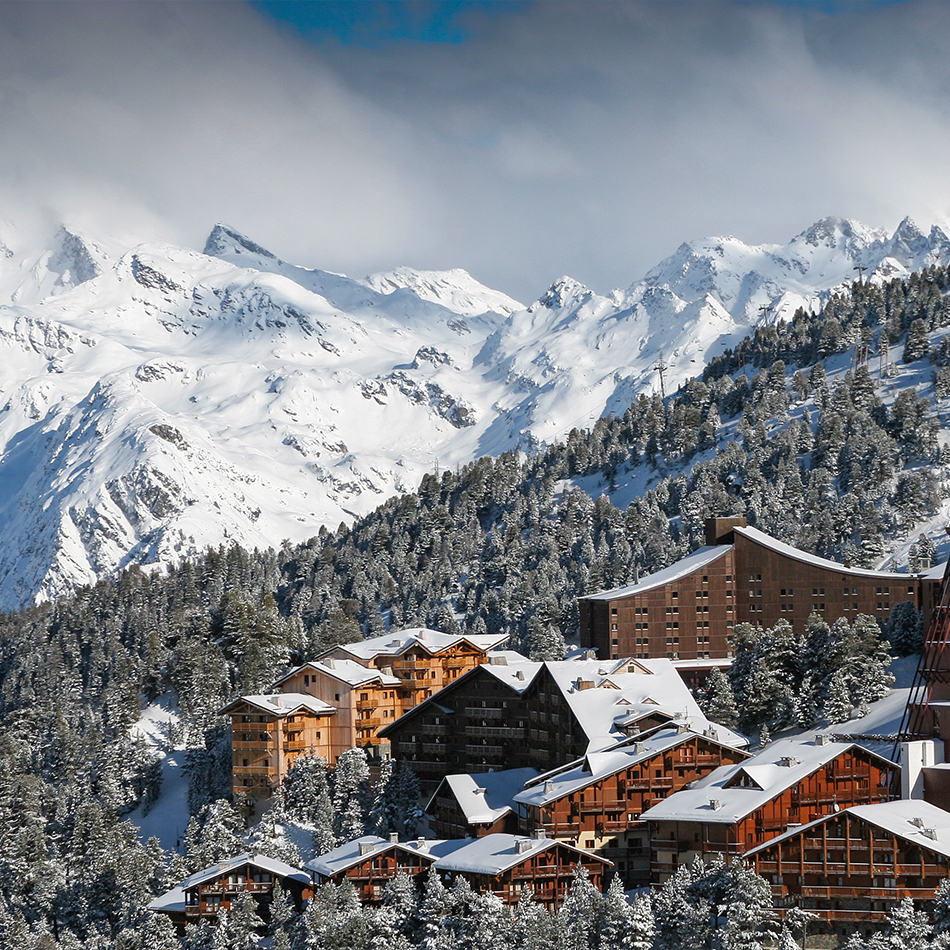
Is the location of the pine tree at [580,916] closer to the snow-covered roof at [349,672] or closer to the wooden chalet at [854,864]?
the wooden chalet at [854,864]

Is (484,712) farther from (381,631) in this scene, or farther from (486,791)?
(381,631)

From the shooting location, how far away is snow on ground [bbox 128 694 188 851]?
12250 cm

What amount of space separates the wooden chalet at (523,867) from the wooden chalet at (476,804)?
6.68 metres

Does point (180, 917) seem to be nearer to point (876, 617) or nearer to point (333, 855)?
point (333, 855)

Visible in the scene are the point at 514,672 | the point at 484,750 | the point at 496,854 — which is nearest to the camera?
the point at 496,854

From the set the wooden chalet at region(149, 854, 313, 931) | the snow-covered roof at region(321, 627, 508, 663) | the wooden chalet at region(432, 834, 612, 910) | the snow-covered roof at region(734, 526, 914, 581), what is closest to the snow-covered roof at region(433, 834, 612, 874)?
the wooden chalet at region(432, 834, 612, 910)

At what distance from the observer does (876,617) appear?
12775cm

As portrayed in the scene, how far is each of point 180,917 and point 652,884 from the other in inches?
1180

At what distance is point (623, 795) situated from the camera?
8556 cm

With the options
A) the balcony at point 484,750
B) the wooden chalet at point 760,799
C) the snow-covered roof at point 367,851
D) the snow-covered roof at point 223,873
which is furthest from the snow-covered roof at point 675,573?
the snow-covered roof at point 223,873

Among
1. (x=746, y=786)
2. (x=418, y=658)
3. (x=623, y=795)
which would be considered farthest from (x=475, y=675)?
(x=746, y=786)

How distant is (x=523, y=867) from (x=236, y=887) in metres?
19.3

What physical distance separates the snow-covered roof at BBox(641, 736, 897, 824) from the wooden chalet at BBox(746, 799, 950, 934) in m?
3.11

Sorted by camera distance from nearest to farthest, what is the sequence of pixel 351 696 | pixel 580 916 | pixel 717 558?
pixel 580 916 → pixel 351 696 → pixel 717 558
